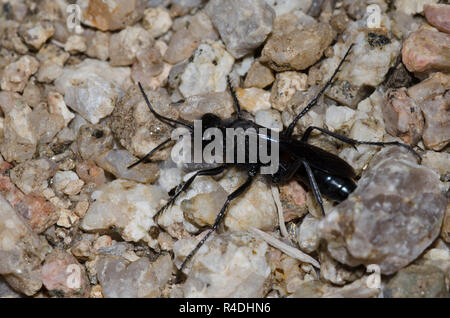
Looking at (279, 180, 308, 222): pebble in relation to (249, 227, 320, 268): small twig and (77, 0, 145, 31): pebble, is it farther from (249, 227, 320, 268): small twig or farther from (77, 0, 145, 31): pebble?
(77, 0, 145, 31): pebble

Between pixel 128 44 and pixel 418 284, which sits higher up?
pixel 128 44

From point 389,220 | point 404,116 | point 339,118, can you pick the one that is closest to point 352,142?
point 339,118

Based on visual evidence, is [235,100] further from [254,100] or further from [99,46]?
[99,46]

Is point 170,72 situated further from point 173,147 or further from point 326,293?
point 326,293

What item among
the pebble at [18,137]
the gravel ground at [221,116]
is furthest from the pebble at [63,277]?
the pebble at [18,137]

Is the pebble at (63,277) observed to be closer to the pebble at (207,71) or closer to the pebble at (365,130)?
the pebble at (207,71)

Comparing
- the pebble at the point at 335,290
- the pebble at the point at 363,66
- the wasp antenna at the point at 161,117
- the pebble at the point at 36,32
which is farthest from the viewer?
the pebble at the point at 36,32

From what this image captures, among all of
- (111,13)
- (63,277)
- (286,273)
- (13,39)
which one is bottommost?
(286,273)
